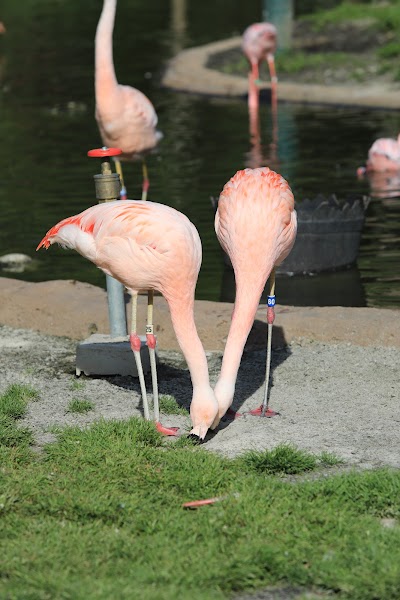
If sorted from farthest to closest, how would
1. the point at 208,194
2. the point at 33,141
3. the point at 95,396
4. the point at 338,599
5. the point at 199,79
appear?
the point at 199,79, the point at 33,141, the point at 208,194, the point at 95,396, the point at 338,599

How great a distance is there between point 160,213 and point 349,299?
3119mm

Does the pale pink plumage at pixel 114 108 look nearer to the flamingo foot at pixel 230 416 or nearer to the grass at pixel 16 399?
the grass at pixel 16 399

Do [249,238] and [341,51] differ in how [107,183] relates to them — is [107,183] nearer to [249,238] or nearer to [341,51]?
[249,238]

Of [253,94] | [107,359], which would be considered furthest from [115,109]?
[253,94]

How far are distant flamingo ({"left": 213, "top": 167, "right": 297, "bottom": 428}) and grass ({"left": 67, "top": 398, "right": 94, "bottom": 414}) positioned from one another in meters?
0.86

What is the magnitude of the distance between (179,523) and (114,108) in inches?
214

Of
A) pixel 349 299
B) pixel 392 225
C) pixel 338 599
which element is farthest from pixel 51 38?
pixel 338 599

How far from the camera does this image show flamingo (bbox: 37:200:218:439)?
16.6 ft

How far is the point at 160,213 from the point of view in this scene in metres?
5.32

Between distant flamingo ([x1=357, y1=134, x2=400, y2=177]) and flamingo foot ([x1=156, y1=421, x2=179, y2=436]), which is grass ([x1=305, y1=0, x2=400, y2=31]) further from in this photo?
flamingo foot ([x1=156, y1=421, x2=179, y2=436])

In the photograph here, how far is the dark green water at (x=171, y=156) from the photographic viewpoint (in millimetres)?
8758

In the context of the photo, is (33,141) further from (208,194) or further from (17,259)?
(17,259)

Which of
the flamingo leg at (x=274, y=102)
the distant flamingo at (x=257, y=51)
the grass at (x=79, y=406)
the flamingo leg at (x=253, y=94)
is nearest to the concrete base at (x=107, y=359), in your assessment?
the grass at (x=79, y=406)

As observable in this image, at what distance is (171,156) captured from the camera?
13289 millimetres
